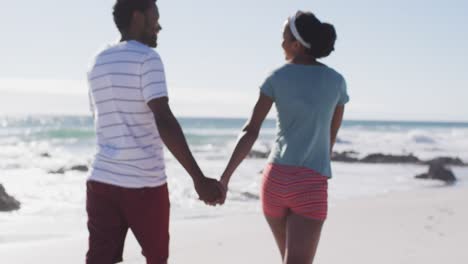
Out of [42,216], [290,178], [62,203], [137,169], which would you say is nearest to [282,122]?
[290,178]

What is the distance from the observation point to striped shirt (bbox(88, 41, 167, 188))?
10.3ft

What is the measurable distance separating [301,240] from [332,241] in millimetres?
3904

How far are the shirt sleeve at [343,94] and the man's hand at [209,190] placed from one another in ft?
2.57

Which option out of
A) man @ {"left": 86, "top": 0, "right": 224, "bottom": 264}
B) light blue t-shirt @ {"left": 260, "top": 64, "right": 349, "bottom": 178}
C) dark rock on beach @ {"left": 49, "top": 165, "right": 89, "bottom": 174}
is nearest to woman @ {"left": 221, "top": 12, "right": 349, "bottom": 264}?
light blue t-shirt @ {"left": 260, "top": 64, "right": 349, "bottom": 178}

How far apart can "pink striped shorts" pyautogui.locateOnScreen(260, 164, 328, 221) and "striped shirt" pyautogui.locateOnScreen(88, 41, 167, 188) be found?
0.59 meters

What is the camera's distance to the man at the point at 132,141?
315 cm

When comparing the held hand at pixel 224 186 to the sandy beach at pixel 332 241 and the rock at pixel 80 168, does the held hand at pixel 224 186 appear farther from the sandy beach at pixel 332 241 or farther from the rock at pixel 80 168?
the rock at pixel 80 168

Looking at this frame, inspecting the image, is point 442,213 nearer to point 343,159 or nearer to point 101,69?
point 101,69

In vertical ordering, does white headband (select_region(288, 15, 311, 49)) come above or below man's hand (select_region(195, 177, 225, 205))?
above

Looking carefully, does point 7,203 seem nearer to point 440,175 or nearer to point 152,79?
point 152,79

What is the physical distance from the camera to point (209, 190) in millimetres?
3479

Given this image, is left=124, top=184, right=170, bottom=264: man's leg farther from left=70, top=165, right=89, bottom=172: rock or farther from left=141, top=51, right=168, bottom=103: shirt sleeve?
left=70, top=165, right=89, bottom=172: rock

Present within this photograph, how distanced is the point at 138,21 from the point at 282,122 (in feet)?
2.90

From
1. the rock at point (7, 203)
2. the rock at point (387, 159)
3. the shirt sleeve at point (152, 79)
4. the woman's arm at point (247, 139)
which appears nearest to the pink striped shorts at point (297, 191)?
the woman's arm at point (247, 139)
